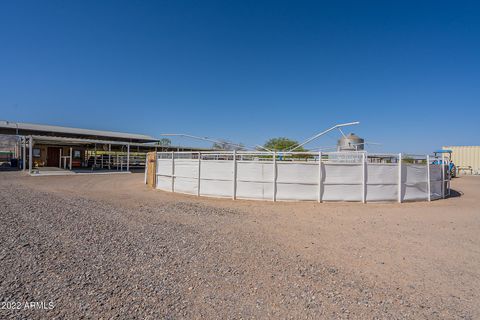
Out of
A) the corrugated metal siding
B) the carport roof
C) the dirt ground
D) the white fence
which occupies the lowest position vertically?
the dirt ground

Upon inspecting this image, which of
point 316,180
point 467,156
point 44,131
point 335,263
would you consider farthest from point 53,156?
point 467,156

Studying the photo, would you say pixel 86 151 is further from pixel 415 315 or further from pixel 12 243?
pixel 415 315

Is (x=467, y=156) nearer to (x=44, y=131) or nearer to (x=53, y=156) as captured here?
(x=53, y=156)

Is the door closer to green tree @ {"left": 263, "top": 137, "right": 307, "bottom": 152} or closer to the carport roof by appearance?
the carport roof

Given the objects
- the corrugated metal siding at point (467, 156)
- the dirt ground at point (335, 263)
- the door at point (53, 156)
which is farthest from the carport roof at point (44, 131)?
the corrugated metal siding at point (467, 156)

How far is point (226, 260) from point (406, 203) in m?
9.88

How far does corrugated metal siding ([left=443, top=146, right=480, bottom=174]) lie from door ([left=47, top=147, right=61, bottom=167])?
168 feet

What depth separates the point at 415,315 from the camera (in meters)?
2.64

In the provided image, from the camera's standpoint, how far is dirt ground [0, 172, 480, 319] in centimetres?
273

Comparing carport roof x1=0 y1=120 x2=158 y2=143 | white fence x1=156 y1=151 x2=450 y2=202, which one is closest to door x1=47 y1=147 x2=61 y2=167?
carport roof x1=0 y1=120 x2=158 y2=143

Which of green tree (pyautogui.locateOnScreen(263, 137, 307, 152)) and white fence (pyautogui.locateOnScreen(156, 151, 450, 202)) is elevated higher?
green tree (pyautogui.locateOnScreen(263, 137, 307, 152))

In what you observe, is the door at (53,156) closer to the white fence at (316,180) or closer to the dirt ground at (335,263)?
the white fence at (316,180)

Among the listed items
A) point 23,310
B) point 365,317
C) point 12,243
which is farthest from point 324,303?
point 12,243

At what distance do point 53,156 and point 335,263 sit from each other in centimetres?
3276
